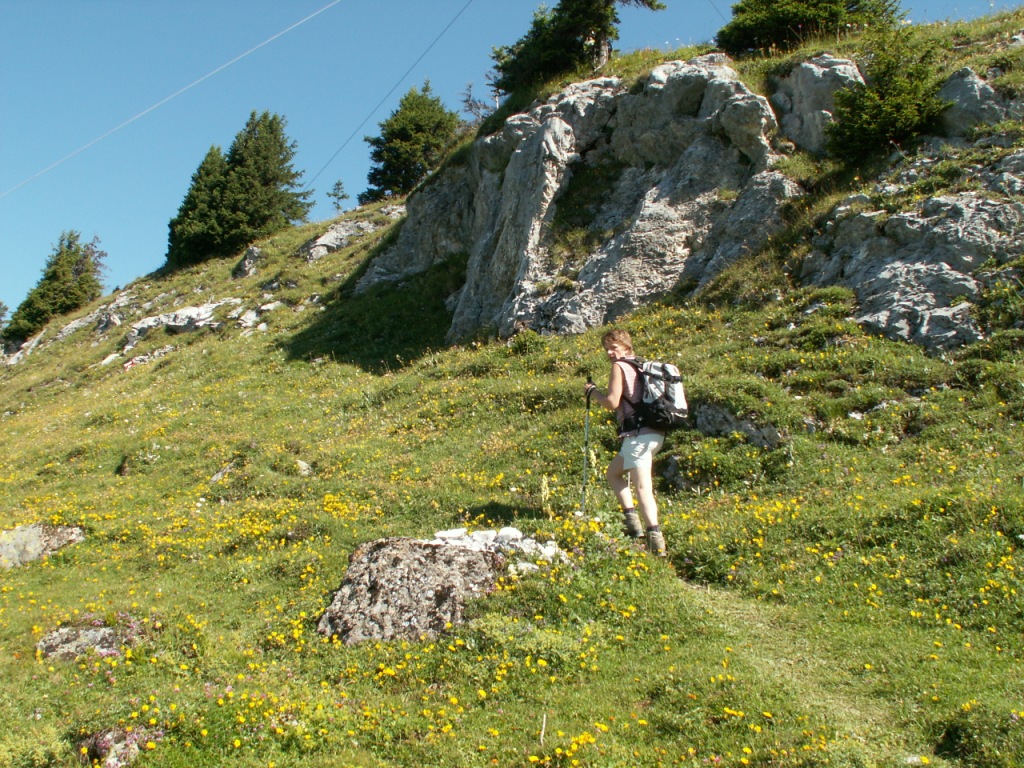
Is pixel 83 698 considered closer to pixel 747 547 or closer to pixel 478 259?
pixel 747 547

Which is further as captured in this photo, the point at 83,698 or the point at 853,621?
the point at 853,621

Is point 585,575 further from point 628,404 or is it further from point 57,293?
point 57,293

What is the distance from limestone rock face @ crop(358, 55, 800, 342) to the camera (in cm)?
1770

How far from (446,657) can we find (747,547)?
11.0 ft

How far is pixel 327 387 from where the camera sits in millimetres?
19250

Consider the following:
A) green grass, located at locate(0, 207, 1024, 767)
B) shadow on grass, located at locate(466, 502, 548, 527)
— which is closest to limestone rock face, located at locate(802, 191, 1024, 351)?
green grass, located at locate(0, 207, 1024, 767)

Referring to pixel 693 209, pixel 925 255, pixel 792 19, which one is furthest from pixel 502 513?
pixel 792 19

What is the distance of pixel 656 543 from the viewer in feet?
26.7

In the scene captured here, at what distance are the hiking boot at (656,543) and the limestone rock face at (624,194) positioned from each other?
9918mm

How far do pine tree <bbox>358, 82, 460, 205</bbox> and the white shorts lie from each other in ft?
122

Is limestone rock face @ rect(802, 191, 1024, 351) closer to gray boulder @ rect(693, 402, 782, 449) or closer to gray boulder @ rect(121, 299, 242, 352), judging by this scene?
gray boulder @ rect(693, 402, 782, 449)

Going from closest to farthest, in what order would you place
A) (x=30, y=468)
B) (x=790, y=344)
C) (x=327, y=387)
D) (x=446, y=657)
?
(x=446, y=657), (x=790, y=344), (x=30, y=468), (x=327, y=387)

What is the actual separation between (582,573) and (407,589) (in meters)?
1.67

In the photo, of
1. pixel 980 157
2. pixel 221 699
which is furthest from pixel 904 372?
pixel 221 699
